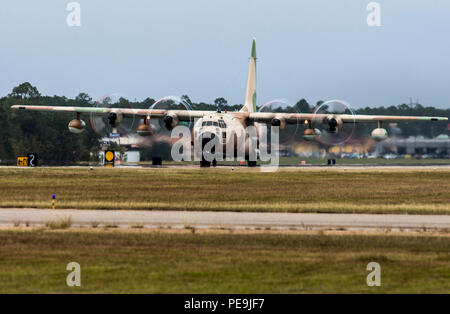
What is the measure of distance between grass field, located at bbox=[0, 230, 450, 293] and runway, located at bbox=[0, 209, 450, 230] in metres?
2.44

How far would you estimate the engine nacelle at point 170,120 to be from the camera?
6354cm

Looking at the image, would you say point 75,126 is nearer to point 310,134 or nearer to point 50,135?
point 310,134

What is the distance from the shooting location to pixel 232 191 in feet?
133

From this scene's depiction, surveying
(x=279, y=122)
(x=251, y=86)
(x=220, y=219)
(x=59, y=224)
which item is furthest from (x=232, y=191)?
(x=251, y=86)

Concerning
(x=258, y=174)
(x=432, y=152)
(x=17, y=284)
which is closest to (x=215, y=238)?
(x=17, y=284)

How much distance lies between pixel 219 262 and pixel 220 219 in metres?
9.44

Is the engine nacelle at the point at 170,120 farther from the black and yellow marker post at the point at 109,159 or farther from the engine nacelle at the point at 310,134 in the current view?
the engine nacelle at the point at 310,134

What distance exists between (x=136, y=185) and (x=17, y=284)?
98.6 feet

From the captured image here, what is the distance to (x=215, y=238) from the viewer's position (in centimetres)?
2139

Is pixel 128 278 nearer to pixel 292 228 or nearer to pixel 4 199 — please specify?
pixel 292 228

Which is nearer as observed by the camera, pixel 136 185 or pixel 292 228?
pixel 292 228
